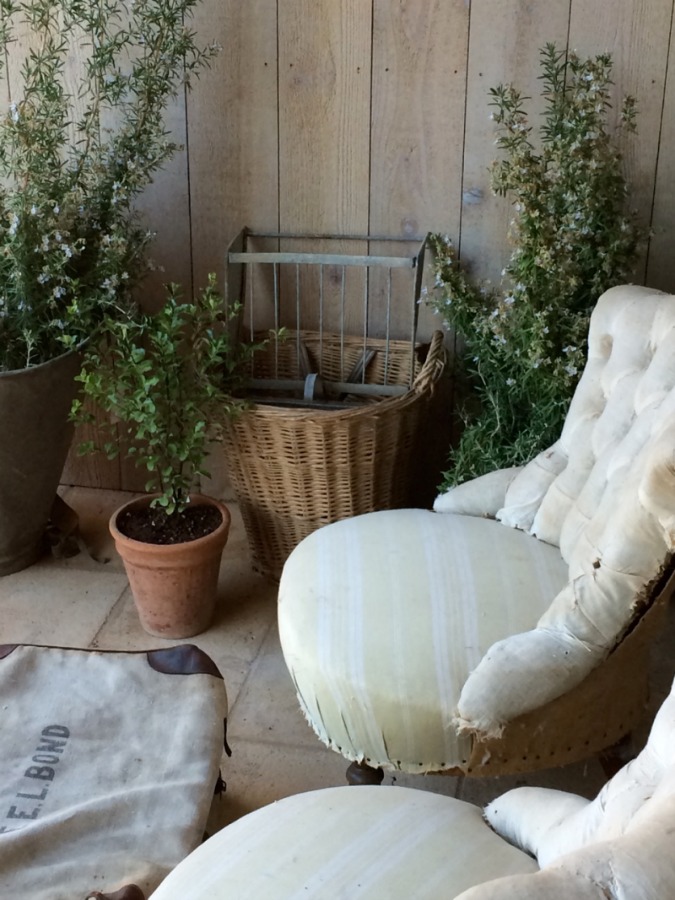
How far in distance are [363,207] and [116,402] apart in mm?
775

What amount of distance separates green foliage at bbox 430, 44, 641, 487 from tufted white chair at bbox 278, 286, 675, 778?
0.26m

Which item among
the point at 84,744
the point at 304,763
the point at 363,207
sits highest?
the point at 363,207

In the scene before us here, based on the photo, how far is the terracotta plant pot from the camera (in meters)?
2.09

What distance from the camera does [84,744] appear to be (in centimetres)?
164

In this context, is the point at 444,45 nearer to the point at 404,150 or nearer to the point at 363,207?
the point at 404,150

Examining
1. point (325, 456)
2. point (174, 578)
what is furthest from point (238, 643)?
point (325, 456)

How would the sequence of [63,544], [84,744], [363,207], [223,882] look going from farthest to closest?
[63,544], [363,207], [84,744], [223,882]

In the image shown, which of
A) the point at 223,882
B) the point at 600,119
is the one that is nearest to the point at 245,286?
the point at 600,119

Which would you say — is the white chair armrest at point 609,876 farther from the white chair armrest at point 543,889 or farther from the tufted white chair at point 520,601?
the tufted white chair at point 520,601

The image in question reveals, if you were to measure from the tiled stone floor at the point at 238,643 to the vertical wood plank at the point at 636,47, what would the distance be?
1114mm

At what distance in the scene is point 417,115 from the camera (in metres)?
2.22

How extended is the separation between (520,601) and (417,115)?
121 cm

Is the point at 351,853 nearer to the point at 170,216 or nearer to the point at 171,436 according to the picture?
the point at 171,436

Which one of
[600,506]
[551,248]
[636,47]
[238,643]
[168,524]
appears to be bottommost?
[238,643]
